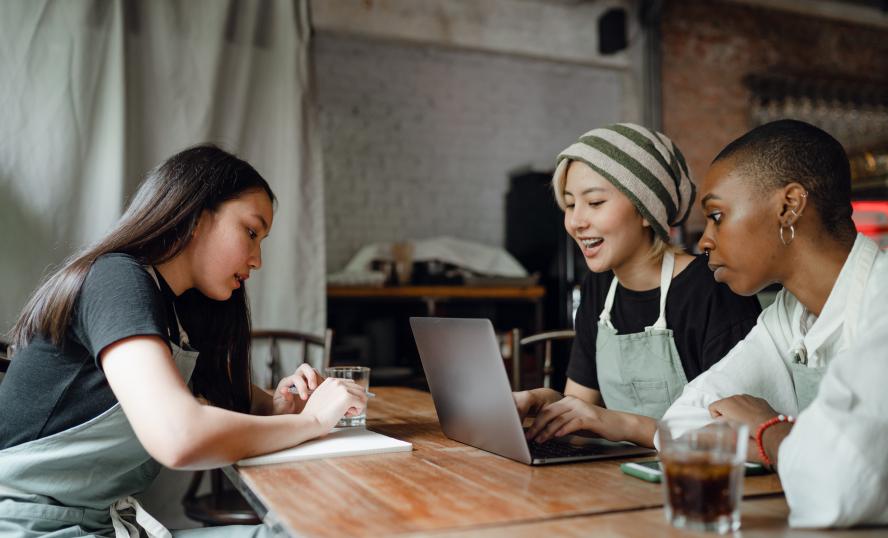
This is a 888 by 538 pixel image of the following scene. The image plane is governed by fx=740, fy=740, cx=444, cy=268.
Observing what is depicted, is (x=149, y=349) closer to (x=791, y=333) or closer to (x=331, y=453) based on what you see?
(x=331, y=453)

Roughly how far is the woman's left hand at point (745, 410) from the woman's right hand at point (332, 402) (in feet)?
2.06

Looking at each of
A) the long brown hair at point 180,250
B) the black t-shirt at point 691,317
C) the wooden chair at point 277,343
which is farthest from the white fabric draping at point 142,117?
the black t-shirt at point 691,317

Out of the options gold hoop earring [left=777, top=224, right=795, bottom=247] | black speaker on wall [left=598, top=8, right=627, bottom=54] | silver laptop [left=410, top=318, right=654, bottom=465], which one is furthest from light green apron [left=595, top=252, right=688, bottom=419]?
black speaker on wall [left=598, top=8, right=627, bottom=54]

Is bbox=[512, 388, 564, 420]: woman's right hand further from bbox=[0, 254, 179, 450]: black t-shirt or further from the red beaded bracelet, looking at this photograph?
bbox=[0, 254, 179, 450]: black t-shirt

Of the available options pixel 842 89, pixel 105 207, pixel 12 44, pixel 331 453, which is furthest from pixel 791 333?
pixel 842 89

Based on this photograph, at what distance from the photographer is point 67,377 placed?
1.34 meters

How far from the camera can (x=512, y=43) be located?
16.4 feet

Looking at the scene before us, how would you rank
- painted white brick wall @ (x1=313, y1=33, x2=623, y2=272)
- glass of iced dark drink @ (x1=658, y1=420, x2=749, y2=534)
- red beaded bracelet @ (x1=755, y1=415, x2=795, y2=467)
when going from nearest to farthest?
glass of iced dark drink @ (x1=658, y1=420, x2=749, y2=534) < red beaded bracelet @ (x1=755, y1=415, x2=795, y2=467) < painted white brick wall @ (x1=313, y1=33, x2=623, y2=272)

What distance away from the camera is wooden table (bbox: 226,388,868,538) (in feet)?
2.82

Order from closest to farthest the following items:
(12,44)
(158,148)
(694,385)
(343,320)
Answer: (694,385), (12,44), (158,148), (343,320)

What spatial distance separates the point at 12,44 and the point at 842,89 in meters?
5.80

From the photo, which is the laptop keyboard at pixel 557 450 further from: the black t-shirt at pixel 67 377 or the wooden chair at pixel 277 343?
the wooden chair at pixel 277 343

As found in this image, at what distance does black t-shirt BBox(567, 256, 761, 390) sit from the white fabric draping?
1.89 m

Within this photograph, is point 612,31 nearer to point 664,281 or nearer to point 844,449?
point 664,281
